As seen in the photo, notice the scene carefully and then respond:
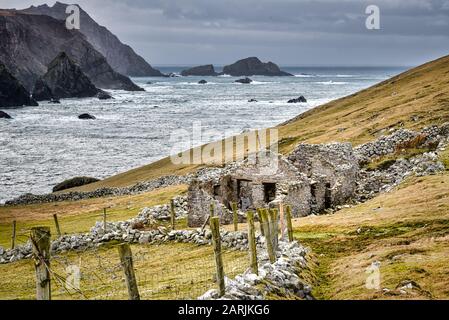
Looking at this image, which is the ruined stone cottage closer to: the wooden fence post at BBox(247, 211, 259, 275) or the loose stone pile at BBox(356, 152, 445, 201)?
the loose stone pile at BBox(356, 152, 445, 201)

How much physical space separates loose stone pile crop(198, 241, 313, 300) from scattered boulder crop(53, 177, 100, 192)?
65.1 metres

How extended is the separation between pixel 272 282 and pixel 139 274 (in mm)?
9328

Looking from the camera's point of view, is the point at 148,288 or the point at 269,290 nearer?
the point at 269,290

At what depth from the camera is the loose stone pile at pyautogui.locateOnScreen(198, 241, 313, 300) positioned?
17719 millimetres

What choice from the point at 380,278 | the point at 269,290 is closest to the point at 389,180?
the point at 380,278

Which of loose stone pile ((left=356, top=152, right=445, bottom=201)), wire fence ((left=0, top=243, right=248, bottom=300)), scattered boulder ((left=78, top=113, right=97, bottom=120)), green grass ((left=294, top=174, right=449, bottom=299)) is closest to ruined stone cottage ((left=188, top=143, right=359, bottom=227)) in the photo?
loose stone pile ((left=356, top=152, right=445, bottom=201))

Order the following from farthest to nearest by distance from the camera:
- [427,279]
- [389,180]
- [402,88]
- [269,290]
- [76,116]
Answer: [76,116] < [402,88] < [389,180] < [427,279] < [269,290]

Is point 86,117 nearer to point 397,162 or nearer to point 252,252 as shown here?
point 397,162

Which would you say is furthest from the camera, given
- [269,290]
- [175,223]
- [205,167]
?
[205,167]

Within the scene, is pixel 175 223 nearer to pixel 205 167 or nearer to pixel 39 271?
pixel 39 271

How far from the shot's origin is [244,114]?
169 metres

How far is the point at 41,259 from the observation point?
15.2 meters

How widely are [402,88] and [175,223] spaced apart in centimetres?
8182
